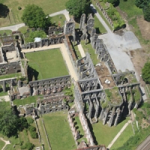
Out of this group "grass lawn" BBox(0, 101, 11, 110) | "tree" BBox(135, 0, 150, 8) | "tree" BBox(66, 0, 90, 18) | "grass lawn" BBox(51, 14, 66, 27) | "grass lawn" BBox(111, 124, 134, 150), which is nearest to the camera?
"grass lawn" BBox(111, 124, 134, 150)

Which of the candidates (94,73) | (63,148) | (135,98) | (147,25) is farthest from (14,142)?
(147,25)

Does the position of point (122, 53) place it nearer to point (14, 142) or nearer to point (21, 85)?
point (21, 85)

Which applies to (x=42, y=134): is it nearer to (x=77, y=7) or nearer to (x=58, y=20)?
(x=58, y=20)

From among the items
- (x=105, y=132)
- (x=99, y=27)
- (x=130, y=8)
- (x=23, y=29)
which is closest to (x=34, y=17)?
(x=23, y=29)

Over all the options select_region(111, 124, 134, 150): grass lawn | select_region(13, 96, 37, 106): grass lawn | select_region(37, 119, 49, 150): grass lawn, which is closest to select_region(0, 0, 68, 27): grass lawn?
select_region(13, 96, 37, 106): grass lawn

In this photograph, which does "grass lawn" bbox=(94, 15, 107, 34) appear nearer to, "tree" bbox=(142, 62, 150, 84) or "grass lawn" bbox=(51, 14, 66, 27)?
"grass lawn" bbox=(51, 14, 66, 27)

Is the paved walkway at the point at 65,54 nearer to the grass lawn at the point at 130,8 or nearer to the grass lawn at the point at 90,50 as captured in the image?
the grass lawn at the point at 90,50
